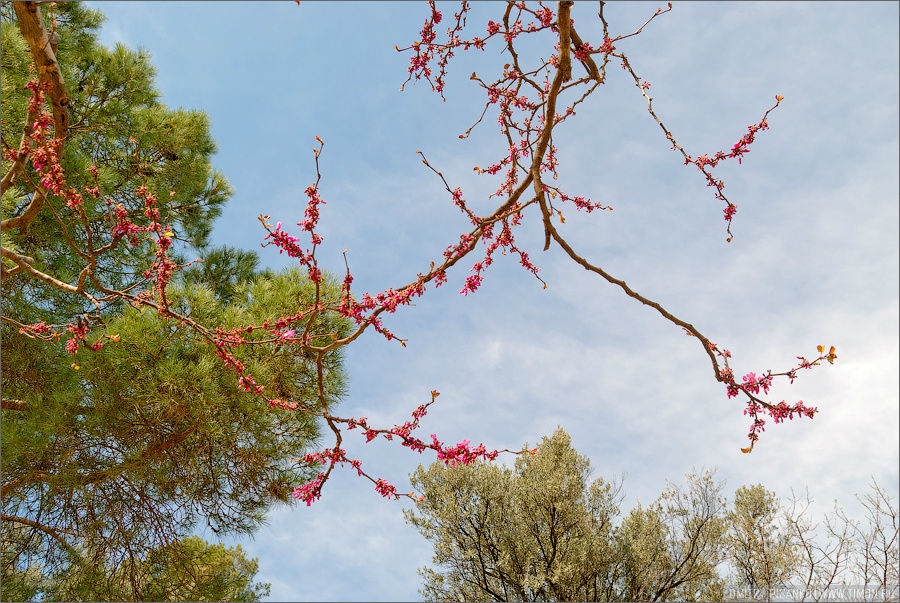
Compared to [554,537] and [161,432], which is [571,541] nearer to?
[554,537]

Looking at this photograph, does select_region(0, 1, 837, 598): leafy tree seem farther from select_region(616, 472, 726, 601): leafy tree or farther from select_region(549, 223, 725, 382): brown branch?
select_region(616, 472, 726, 601): leafy tree

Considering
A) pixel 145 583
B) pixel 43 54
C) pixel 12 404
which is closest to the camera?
pixel 43 54

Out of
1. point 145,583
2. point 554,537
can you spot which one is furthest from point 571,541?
point 145,583

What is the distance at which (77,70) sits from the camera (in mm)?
5922

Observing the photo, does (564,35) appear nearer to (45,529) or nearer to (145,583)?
(45,529)

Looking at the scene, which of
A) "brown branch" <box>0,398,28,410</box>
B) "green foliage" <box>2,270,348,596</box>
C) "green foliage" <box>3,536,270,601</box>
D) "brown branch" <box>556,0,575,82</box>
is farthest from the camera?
"green foliage" <box>3,536,270,601</box>

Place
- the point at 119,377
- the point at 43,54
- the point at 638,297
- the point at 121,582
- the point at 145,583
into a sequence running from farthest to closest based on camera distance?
1. the point at 145,583
2. the point at 121,582
3. the point at 119,377
4. the point at 43,54
5. the point at 638,297

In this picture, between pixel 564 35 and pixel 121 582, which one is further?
pixel 121 582

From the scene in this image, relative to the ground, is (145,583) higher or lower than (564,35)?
lower

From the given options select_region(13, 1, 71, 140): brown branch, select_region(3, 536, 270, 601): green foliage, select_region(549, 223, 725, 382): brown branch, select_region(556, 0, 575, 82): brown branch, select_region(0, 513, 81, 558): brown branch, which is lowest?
select_region(3, 536, 270, 601): green foliage

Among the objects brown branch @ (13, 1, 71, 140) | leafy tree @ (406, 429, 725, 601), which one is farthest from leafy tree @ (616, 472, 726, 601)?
brown branch @ (13, 1, 71, 140)

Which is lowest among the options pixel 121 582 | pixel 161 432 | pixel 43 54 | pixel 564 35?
pixel 121 582

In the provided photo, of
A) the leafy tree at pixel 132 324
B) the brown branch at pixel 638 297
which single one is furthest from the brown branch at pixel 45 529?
the brown branch at pixel 638 297

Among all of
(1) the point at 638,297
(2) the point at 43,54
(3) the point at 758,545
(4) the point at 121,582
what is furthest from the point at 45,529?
(3) the point at 758,545
